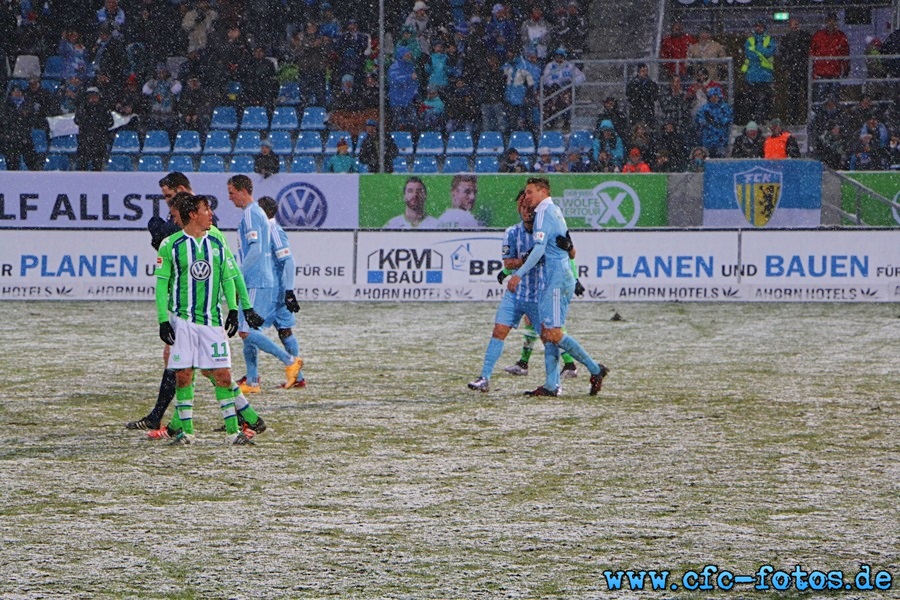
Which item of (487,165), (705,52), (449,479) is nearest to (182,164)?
(487,165)

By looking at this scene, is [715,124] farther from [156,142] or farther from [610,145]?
[156,142]

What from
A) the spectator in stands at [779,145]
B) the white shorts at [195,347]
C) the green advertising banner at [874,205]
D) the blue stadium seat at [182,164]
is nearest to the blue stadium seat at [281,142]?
the blue stadium seat at [182,164]

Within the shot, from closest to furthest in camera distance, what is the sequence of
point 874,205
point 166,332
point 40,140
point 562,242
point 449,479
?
point 449,479 < point 166,332 < point 562,242 < point 874,205 < point 40,140

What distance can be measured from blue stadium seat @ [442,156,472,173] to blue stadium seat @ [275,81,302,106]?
377 cm

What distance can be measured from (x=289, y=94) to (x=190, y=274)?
19388 millimetres

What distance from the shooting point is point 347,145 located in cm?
2545

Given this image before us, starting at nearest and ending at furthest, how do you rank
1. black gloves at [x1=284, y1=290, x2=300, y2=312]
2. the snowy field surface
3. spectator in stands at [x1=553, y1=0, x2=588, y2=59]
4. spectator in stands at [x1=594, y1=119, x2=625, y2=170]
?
the snowy field surface
black gloves at [x1=284, y1=290, x2=300, y2=312]
spectator in stands at [x1=594, y1=119, x2=625, y2=170]
spectator in stands at [x1=553, y1=0, x2=588, y2=59]

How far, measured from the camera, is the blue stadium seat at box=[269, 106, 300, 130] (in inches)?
1081

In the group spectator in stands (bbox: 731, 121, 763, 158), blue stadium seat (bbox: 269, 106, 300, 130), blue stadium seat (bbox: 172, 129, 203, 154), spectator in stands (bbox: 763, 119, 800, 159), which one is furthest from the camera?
blue stadium seat (bbox: 269, 106, 300, 130)

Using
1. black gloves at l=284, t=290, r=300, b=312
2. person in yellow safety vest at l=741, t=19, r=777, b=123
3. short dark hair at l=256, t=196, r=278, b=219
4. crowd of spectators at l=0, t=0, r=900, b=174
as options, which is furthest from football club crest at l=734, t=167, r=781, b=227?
black gloves at l=284, t=290, r=300, b=312

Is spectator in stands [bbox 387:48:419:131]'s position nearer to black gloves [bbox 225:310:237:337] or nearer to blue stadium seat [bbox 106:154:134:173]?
blue stadium seat [bbox 106:154:134:173]

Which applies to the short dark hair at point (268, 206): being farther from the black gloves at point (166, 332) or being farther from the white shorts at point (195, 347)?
the black gloves at point (166, 332)

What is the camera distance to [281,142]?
2703cm

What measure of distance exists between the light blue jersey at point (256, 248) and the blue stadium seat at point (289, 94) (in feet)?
53.7
